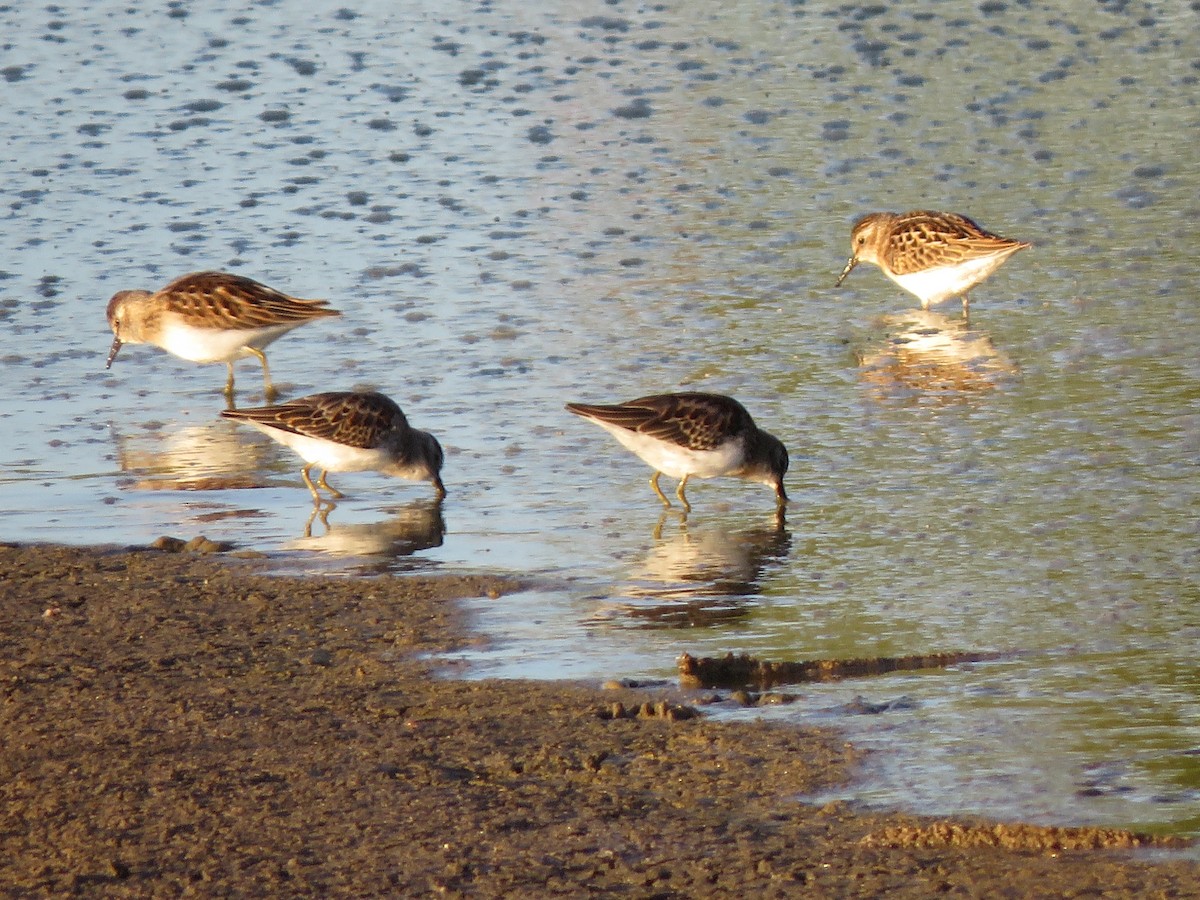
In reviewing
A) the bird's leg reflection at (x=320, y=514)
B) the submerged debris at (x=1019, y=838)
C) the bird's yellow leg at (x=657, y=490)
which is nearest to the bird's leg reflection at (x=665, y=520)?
the bird's yellow leg at (x=657, y=490)

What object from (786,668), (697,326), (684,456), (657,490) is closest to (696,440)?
(684,456)

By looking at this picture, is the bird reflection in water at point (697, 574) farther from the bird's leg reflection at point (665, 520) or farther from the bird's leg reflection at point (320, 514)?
the bird's leg reflection at point (320, 514)

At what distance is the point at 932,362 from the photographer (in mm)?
Answer: 13594

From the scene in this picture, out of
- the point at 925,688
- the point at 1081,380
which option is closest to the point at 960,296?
the point at 1081,380

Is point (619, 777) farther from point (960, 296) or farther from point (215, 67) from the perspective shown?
point (215, 67)

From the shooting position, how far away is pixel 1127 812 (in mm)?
6473

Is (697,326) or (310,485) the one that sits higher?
(310,485)

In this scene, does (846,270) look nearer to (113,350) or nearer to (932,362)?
(932,362)

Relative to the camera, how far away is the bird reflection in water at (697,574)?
29.0 ft

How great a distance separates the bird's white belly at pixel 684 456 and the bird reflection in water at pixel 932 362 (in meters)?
2.22

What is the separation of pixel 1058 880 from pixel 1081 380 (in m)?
7.03

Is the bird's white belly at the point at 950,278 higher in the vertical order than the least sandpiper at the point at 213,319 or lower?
lower

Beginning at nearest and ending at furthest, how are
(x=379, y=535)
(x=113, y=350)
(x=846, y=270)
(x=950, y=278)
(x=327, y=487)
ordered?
(x=379, y=535), (x=327, y=487), (x=113, y=350), (x=950, y=278), (x=846, y=270)

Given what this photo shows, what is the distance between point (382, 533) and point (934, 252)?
569 cm
